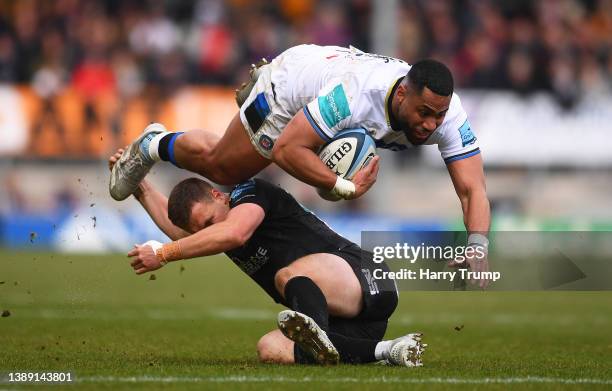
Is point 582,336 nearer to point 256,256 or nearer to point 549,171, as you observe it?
point 256,256

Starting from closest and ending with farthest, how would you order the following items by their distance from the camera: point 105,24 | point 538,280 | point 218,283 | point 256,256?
1. point 256,256
2. point 538,280
3. point 218,283
4. point 105,24

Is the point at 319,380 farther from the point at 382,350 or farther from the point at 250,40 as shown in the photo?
the point at 250,40

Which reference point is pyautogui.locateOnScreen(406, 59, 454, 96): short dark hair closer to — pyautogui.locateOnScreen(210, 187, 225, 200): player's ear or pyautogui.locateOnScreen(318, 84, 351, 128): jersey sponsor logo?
pyautogui.locateOnScreen(318, 84, 351, 128): jersey sponsor logo

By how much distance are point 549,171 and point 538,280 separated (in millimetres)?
12483

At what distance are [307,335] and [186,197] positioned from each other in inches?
50.8

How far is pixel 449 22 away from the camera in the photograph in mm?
21266

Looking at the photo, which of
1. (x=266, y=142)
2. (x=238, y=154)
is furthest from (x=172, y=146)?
(x=266, y=142)

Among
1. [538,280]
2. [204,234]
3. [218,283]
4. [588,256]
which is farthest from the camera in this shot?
[218,283]

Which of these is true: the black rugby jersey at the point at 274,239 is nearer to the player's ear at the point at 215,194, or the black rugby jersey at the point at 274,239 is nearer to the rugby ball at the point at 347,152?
the player's ear at the point at 215,194

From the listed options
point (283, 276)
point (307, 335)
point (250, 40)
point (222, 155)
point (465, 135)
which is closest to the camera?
point (307, 335)

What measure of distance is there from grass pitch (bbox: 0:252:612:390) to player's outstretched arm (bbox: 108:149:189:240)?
0.44m

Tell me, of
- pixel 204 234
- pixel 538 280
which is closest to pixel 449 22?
pixel 538 280

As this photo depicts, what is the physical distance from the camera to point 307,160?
7.80m

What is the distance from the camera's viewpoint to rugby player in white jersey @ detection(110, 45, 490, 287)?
7773 mm
